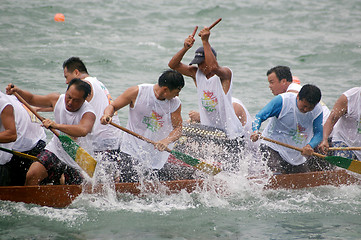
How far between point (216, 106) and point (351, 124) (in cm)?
175

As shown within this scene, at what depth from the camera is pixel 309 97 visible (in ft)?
20.2

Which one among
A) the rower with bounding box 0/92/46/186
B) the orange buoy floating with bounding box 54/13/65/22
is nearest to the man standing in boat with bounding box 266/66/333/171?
the rower with bounding box 0/92/46/186

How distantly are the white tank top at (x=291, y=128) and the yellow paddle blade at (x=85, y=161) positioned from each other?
225 centimetres

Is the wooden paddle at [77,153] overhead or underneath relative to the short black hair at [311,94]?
underneath

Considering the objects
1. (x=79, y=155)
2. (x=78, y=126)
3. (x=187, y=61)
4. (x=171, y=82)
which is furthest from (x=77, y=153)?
(x=187, y=61)

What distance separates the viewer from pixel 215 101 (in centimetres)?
659

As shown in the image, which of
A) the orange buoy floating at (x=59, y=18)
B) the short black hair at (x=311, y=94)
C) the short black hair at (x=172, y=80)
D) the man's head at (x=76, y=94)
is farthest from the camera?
the orange buoy floating at (x=59, y=18)

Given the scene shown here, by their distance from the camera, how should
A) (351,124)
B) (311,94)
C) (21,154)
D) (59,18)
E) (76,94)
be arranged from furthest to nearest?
(59,18) < (351,124) < (311,94) < (21,154) < (76,94)

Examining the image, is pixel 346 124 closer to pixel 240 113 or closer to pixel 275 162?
pixel 275 162

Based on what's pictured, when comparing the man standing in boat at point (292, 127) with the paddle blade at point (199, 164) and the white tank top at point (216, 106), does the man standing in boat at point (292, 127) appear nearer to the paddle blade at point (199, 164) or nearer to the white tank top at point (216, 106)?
the white tank top at point (216, 106)

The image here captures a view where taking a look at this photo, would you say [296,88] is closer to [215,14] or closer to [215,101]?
[215,101]

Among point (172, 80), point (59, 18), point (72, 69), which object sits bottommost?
point (172, 80)

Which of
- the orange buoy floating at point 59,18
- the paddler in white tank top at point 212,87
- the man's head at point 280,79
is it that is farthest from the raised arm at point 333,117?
the orange buoy floating at point 59,18

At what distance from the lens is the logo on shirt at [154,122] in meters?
6.03
